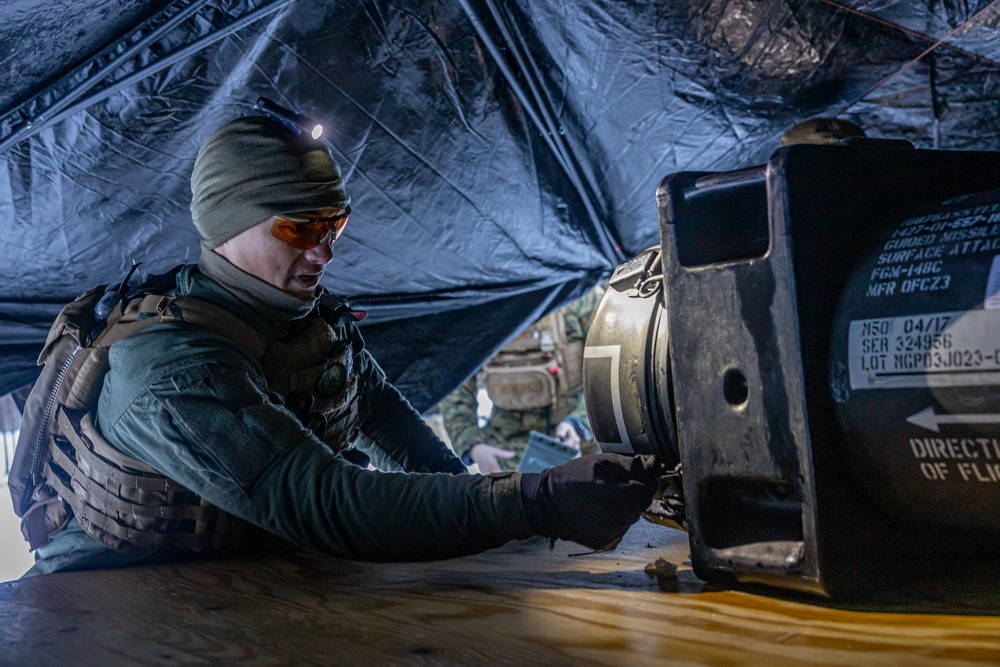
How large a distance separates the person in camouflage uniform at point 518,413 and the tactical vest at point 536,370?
0.03 ft

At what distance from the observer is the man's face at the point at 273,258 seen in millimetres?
1748

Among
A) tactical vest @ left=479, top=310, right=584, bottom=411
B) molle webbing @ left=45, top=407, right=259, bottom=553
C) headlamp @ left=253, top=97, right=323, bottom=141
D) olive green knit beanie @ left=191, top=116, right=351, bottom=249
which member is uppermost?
headlamp @ left=253, top=97, right=323, bottom=141

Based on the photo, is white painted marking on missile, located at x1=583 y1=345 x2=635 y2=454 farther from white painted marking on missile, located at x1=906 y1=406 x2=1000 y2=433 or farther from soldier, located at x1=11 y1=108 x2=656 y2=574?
white painted marking on missile, located at x1=906 y1=406 x2=1000 y2=433

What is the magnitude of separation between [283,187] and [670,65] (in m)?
1.12

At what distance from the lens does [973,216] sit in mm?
948

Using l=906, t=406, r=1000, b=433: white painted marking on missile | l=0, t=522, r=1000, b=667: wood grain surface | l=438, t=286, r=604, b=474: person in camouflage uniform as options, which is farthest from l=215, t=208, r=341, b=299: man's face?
l=438, t=286, r=604, b=474: person in camouflage uniform

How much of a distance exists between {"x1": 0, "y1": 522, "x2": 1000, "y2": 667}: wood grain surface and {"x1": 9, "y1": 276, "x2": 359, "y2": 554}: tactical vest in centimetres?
15

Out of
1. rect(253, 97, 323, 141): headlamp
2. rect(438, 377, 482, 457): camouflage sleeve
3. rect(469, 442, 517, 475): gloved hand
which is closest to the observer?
rect(253, 97, 323, 141): headlamp

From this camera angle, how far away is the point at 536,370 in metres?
5.88

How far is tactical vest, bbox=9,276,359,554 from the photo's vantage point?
166 centimetres

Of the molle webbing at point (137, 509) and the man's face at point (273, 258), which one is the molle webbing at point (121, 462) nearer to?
the molle webbing at point (137, 509)

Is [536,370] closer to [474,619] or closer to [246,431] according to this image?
[246,431]

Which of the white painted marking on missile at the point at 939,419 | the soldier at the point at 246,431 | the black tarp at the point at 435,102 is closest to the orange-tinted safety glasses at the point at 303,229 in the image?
the soldier at the point at 246,431

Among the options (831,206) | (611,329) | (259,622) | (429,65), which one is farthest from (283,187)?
(831,206)
